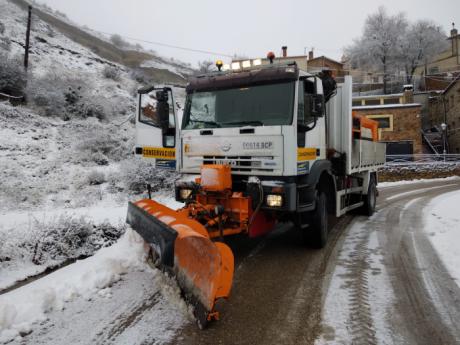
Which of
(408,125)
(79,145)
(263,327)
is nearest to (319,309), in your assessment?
(263,327)

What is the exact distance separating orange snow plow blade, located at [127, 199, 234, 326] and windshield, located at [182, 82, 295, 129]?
194cm

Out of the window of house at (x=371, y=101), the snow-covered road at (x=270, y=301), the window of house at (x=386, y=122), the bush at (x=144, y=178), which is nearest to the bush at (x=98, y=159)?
the bush at (x=144, y=178)

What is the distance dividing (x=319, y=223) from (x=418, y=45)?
172 ft

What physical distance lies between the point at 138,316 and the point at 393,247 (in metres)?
4.83

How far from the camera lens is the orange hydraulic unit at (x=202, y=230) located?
347 cm

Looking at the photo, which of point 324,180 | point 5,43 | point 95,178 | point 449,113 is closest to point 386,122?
point 449,113

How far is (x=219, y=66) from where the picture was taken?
6.91 m

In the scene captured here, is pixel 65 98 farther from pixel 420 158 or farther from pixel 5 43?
pixel 420 158

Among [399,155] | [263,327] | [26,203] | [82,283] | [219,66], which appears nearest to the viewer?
[263,327]

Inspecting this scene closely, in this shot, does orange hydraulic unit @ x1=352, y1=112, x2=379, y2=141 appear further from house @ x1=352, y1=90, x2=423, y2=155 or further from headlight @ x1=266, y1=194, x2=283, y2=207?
house @ x1=352, y1=90, x2=423, y2=155

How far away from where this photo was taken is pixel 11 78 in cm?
2002

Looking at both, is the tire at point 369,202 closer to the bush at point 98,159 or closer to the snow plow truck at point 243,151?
the snow plow truck at point 243,151

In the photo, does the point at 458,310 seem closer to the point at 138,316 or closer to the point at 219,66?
the point at 138,316

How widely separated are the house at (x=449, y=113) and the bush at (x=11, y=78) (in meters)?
Result: 32.1
